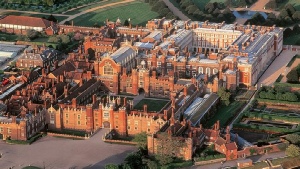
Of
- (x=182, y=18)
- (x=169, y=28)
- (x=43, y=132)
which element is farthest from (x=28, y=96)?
(x=182, y=18)

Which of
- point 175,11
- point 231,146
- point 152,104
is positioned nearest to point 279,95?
point 152,104

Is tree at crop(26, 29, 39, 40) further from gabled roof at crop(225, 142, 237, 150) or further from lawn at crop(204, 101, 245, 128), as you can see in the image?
gabled roof at crop(225, 142, 237, 150)

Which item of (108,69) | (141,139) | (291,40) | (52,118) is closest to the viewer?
(141,139)

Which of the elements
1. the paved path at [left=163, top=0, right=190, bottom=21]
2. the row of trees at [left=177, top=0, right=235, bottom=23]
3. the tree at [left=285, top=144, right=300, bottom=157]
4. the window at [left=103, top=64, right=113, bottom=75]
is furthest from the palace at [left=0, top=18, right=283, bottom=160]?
the paved path at [left=163, top=0, right=190, bottom=21]

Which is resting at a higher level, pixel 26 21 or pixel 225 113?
pixel 26 21

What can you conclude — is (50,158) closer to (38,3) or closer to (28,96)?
(28,96)

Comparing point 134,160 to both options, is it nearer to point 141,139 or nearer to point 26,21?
point 141,139
